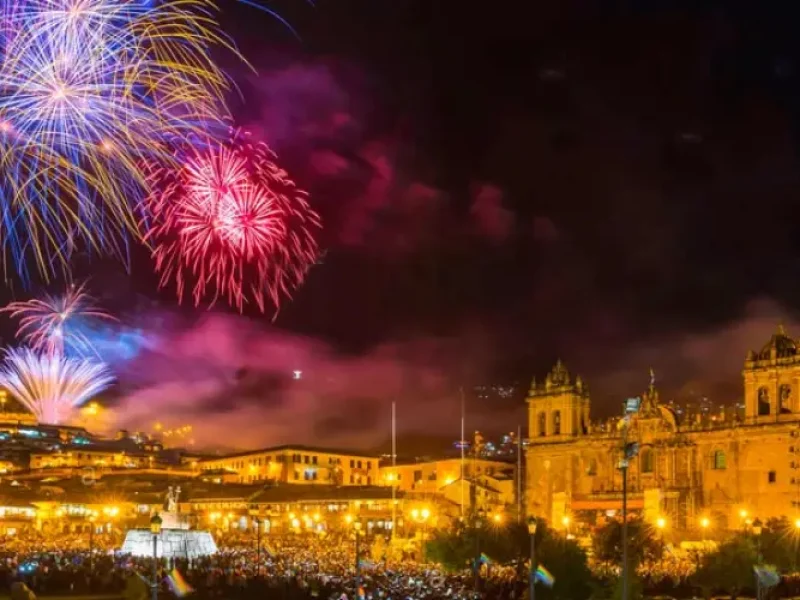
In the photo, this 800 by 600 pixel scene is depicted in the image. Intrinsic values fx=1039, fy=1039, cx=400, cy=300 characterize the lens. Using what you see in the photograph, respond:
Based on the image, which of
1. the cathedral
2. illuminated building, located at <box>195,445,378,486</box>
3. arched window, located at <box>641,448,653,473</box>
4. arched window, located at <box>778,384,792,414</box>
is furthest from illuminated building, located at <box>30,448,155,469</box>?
arched window, located at <box>778,384,792,414</box>

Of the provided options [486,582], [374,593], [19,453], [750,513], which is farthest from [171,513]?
[19,453]

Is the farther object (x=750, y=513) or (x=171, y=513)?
(x=750, y=513)

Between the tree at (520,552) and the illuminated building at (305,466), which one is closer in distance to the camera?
the tree at (520,552)

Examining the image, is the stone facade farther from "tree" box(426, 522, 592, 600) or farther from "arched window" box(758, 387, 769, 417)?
"arched window" box(758, 387, 769, 417)

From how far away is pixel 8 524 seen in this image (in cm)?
8244

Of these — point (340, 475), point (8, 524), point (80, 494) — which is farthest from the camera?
point (340, 475)

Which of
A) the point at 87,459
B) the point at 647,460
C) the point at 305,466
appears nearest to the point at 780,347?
the point at 647,460

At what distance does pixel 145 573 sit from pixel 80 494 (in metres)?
61.6

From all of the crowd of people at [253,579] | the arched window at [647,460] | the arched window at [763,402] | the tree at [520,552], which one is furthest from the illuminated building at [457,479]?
the crowd of people at [253,579]

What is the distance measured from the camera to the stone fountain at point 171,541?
4862cm

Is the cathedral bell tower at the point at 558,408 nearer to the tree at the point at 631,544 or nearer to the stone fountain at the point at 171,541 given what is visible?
the tree at the point at 631,544

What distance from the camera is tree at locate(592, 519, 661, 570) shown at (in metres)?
42.8

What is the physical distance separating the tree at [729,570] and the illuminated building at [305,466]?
78.7 metres

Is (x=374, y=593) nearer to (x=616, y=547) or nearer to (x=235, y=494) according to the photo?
(x=616, y=547)
